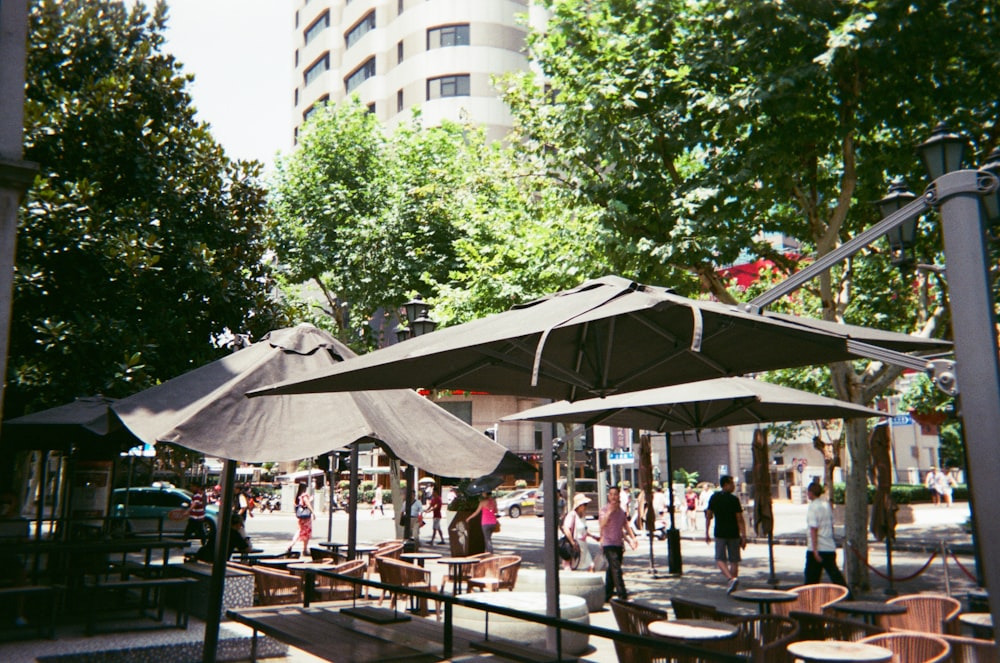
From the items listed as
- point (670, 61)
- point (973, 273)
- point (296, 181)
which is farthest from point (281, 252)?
point (973, 273)

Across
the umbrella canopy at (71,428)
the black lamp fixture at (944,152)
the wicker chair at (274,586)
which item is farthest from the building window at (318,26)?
the black lamp fixture at (944,152)

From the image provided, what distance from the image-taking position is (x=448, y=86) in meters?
49.3

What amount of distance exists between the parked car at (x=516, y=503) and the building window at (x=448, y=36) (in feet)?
91.7

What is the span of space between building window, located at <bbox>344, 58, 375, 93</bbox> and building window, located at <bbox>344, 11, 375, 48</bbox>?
2071 millimetres

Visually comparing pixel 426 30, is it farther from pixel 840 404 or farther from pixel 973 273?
pixel 973 273

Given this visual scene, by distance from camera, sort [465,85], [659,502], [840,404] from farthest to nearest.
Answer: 1. [465,85]
2. [659,502]
3. [840,404]

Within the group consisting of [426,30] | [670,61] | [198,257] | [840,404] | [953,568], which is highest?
[426,30]

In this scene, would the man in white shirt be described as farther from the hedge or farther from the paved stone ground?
the hedge

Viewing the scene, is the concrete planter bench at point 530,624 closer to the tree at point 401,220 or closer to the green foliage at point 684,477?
the tree at point 401,220

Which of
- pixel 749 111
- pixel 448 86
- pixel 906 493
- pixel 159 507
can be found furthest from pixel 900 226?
pixel 448 86

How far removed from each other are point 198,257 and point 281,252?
13018 mm

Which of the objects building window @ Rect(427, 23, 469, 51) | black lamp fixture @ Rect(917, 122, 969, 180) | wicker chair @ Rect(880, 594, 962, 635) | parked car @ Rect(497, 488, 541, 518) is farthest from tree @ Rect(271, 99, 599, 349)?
building window @ Rect(427, 23, 469, 51)

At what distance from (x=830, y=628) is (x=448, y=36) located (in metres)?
48.2

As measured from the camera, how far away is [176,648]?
788 centimetres
